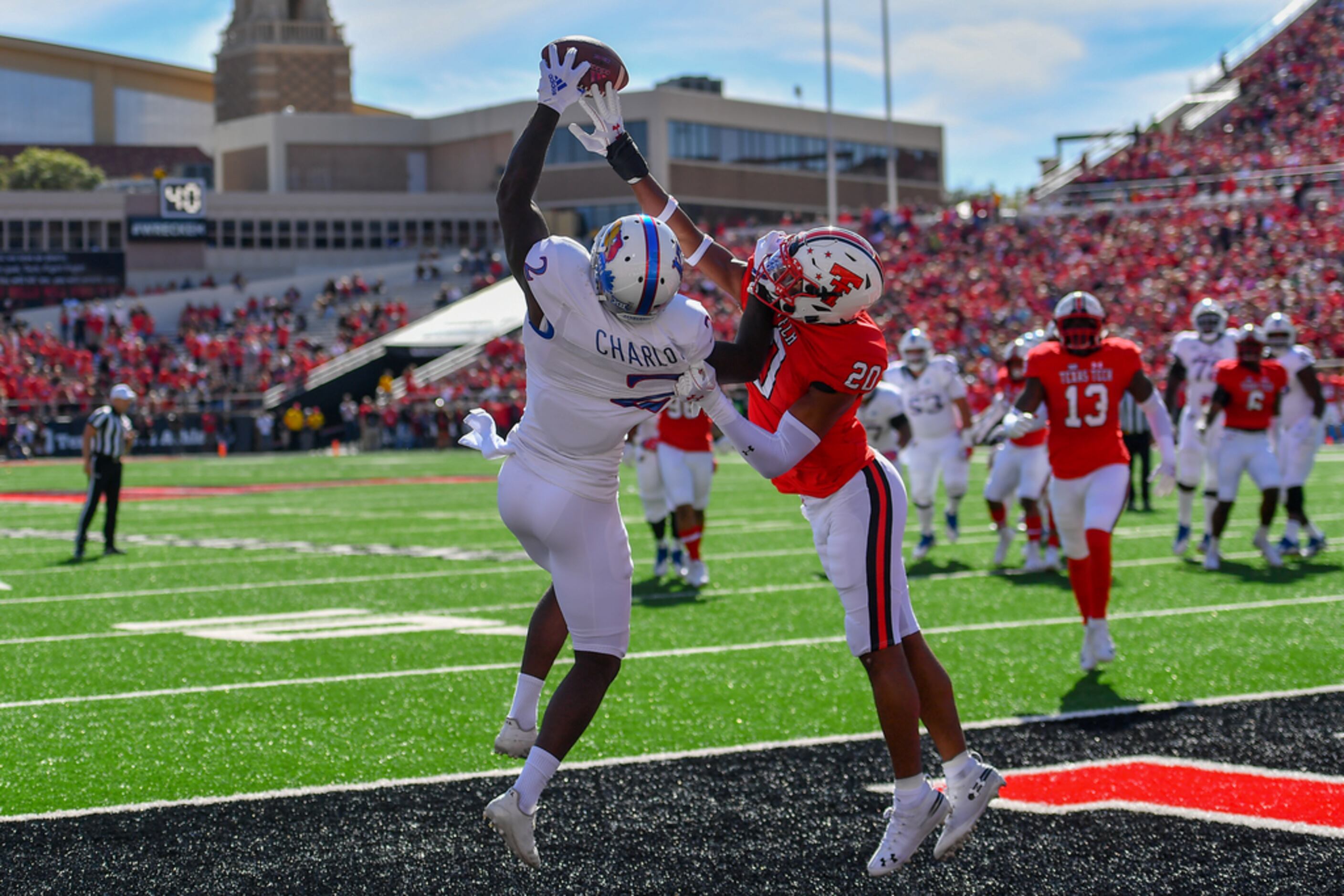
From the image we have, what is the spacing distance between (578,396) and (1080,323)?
4140mm

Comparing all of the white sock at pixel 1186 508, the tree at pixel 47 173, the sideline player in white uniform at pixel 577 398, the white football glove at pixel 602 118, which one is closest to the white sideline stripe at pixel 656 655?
the white sock at pixel 1186 508

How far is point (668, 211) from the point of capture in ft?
17.5

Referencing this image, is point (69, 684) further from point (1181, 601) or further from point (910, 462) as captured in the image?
point (910, 462)

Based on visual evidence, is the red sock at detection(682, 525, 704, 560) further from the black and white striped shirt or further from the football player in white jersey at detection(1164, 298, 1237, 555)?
the black and white striped shirt

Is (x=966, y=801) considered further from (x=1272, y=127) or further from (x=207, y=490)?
(x=1272, y=127)

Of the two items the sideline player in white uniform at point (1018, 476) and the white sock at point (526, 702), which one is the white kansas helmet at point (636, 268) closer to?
the white sock at point (526, 702)

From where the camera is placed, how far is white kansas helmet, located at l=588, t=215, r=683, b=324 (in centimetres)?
422

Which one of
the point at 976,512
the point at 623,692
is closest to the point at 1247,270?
the point at 976,512

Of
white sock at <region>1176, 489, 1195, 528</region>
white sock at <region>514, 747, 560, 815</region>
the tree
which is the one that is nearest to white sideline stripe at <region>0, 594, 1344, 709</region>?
white sock at <region>1176, 489, 1195, 528</region>

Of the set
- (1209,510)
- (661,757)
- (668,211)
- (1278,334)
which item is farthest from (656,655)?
(1278,334)

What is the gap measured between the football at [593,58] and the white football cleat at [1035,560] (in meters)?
7.90

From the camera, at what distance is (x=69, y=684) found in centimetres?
768

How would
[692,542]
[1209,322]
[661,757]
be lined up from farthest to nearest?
[1209,322]
[692,542]
[661,757]

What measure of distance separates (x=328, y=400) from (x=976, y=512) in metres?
27.2
